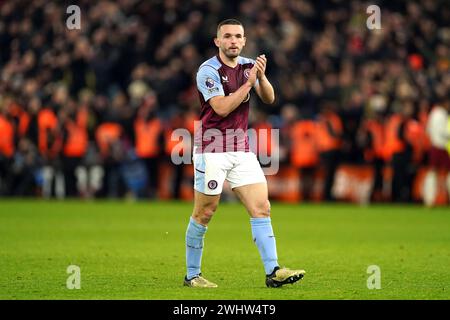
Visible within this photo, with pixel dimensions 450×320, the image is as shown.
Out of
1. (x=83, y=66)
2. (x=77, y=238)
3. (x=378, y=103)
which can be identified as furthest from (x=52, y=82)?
(x=77, y=238)

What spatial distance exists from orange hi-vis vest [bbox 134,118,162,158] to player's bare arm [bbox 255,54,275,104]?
1506cm

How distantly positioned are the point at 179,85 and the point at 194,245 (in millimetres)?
16359

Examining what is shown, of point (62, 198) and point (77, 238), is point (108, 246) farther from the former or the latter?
point (62, 198)

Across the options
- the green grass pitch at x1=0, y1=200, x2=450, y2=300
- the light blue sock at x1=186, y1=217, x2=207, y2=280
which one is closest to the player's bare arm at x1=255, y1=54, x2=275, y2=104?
the light blue sock at x1=186, y1=217, x2=207, y2=280

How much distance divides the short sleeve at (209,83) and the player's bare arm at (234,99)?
105 mm

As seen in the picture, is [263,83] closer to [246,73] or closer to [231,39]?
[246,73]

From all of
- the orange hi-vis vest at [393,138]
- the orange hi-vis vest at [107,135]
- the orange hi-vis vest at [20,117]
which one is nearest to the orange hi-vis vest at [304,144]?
the orange hi-vis vest at [393,138]

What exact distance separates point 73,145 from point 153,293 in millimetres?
16132

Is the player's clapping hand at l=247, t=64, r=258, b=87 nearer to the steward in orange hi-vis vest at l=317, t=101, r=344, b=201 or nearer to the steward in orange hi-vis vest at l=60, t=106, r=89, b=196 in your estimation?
the steward in orange hi-vis vest at l=317, t=101, r=344, b=201

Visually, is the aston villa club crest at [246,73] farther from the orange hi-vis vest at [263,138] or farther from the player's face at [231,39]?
the orange hi-vis vest at [263,138]

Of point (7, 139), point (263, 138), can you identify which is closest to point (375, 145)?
point (263, 138)

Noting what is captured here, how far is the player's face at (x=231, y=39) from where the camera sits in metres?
9.42

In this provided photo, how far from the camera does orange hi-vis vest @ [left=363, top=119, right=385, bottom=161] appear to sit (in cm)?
2395

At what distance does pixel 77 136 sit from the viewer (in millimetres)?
24953
